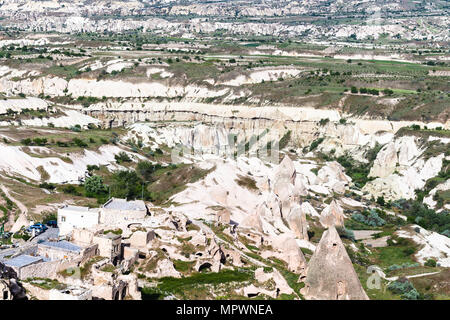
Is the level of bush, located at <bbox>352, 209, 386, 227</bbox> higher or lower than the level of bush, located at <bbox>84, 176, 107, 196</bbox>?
lower

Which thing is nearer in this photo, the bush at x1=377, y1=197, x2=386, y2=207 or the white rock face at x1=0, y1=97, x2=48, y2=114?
the bush at x1=377, y1=197, x2=386, y2=207

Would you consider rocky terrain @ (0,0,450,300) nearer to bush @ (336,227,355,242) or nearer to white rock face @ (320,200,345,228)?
white rock face @ (320,200,345,228)

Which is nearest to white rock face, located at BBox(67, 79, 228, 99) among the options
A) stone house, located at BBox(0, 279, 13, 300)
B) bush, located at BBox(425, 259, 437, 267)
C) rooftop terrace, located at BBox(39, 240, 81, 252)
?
bush, located at BBox(425, 259, 437, 267)

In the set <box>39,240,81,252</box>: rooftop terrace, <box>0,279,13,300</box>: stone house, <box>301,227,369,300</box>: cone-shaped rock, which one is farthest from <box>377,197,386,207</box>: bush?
<box>0,279,13,300</box>: stone house

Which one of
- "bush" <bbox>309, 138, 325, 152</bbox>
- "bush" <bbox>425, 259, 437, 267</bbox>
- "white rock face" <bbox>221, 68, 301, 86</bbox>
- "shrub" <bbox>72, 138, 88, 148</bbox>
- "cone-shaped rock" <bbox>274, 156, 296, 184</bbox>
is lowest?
"bush" <bbox>309, 138, 325, 152</bbox>

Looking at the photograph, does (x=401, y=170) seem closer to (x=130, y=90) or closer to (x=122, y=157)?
(x=122, y=157)

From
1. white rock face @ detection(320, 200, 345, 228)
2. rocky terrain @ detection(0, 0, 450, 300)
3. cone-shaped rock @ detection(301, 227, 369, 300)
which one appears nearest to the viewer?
cone-shaped rock @ detection(301, 227, 369, 300)

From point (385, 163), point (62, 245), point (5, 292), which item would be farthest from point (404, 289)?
point (385, 163)

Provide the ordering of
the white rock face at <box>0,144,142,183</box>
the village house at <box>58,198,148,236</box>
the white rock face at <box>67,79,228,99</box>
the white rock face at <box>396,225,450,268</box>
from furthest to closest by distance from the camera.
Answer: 1. the white rock face at <box>67,79,228,99</box>
2. the white rock face at <box>0,144,142,183</box>
3. the white rock face at <box>396,225,450,268</box>
4. the village house at <box>58,198,148,236</box>
